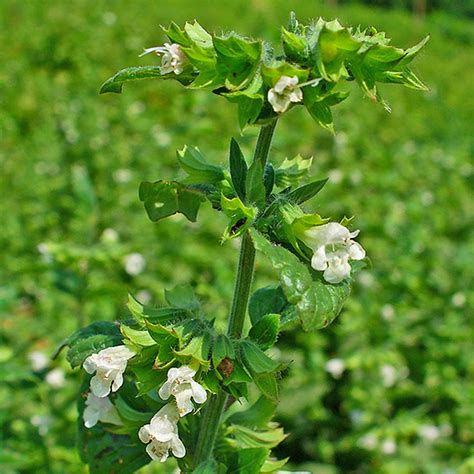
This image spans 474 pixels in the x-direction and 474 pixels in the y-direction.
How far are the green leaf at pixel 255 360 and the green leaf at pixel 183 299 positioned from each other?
0.46ft

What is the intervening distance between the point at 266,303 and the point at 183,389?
29cm

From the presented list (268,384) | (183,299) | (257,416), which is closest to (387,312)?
(257,416)

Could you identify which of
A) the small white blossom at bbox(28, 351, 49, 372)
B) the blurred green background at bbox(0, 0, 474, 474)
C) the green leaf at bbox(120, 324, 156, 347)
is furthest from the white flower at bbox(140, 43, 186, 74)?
the small white blossom at bbox(28, 351, 49, 372)

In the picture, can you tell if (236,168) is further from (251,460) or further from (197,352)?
(251,460)

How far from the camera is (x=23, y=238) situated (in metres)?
3.66

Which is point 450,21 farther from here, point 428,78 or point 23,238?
point 23,238

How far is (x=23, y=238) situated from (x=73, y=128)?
827mm

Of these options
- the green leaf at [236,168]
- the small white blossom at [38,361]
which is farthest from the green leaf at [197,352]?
the small white blossom at [38,361]

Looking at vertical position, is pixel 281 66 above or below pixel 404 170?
above

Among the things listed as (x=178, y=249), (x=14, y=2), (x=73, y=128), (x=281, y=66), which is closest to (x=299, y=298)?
(x=281, y=66)

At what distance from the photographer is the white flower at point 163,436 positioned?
963 millimetres

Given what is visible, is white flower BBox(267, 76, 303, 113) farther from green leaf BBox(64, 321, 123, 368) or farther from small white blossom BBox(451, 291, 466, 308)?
small white blossom BBox(451, 291, 466, 308)

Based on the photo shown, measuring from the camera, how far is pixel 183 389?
3.09ft

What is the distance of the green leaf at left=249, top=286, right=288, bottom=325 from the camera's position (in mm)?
1178
